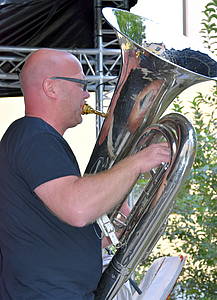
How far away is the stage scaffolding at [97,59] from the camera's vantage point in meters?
4.29

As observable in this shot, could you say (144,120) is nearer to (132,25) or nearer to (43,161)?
(132,25)

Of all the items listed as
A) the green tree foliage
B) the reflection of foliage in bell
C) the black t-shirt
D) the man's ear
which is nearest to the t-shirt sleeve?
the black t-shirt

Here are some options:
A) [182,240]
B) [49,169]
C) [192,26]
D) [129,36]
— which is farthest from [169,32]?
[192,26]

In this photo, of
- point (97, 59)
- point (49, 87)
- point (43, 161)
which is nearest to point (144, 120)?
point (49, 87)

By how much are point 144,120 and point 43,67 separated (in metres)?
0.36

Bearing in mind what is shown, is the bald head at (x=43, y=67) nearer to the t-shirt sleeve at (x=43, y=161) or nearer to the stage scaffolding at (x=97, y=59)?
the t-shirt sleeve at (x=43, y=161)

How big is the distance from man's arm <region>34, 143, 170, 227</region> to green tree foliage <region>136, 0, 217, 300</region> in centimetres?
245

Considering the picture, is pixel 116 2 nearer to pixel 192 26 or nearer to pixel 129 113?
pixel 129 113

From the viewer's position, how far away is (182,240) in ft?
15.9

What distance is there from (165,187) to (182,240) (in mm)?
3146

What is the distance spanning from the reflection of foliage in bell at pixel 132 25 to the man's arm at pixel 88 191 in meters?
0.55

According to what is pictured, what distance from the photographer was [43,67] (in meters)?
1.86

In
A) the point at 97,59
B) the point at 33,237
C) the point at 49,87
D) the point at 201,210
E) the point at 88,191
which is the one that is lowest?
the point at 201,210

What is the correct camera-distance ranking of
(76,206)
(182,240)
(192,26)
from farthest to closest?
(192,26) → (182,240) → (76,206)
